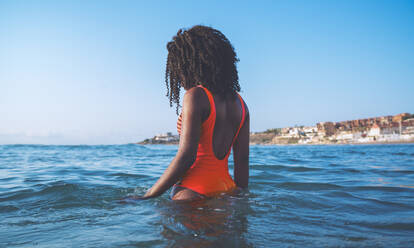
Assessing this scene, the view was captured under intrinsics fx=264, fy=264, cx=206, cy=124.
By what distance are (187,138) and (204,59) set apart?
0.75 meters

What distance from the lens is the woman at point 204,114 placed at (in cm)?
224

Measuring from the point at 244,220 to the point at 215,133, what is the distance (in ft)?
2.52

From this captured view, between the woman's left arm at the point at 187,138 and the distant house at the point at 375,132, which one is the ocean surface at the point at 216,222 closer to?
the woman's left arm at the point at 187,138

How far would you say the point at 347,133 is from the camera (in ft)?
340

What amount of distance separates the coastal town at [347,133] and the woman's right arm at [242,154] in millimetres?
78816

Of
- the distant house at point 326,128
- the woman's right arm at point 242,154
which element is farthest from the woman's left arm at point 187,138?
the distant house at point 326,128

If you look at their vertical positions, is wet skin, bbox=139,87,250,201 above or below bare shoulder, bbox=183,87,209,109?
below

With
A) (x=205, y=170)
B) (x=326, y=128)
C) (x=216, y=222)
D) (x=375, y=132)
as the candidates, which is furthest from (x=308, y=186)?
(x=326, y=128)

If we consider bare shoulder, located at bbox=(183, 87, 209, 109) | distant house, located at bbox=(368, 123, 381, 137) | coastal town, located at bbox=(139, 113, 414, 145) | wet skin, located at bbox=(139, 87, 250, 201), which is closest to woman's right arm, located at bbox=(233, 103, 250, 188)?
wet skin, located at bbox=(139, 87, 250, 201)

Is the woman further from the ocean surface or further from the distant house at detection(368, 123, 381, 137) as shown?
the distant house at detection(368, 123, 381, 137)

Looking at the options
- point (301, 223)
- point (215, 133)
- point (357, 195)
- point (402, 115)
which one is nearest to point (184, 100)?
point (215, 133)

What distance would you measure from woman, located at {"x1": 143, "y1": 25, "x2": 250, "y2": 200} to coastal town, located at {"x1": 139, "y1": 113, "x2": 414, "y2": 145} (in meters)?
79.1

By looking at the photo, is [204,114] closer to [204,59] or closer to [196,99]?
[196,99]

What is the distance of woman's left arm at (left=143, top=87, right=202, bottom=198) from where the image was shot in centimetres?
220
